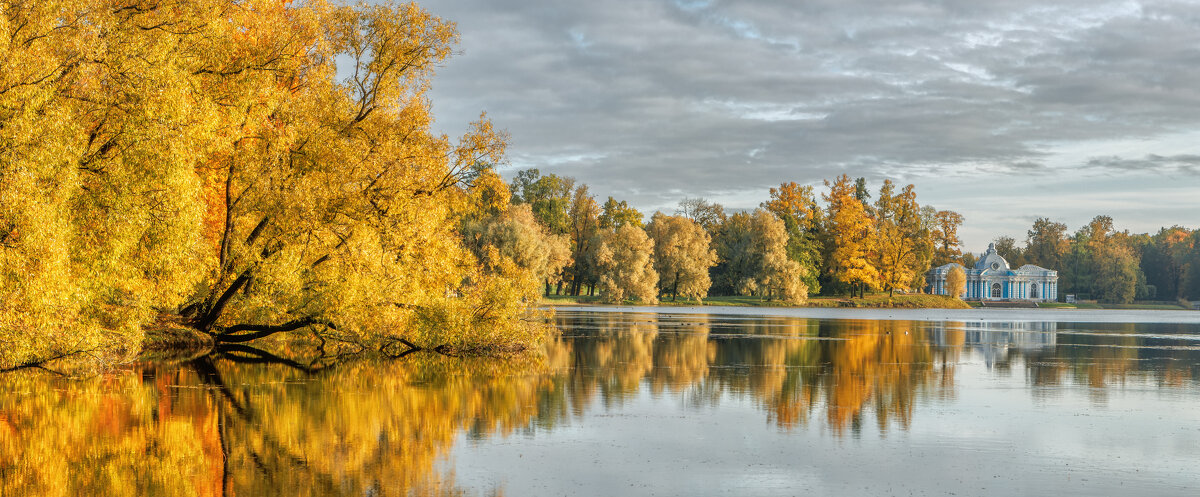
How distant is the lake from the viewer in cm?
1058

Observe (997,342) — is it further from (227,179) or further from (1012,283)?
(1012,283)

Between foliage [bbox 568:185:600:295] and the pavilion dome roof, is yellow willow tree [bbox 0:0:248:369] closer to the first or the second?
foliage [bbox 568:185:600:295]

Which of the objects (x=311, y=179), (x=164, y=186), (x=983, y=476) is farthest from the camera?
(x=311, y=179)

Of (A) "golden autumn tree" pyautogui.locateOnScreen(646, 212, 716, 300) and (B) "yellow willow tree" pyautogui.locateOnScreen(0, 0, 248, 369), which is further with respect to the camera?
(A) "golden autumn tree" pyautogui.locateOnScreen(646, 212, 716, 300)

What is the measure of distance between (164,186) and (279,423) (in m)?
7.73

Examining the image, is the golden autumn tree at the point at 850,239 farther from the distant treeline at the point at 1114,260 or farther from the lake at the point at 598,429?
the lake at the point at 598,429

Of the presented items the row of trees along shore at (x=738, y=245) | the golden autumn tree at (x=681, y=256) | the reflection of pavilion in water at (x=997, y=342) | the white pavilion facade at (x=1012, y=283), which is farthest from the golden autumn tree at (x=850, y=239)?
the reflection of pavilion in water at (x=997, y=342)

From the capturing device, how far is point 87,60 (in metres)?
18.5

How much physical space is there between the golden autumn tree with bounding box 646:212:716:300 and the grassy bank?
6.71 ft

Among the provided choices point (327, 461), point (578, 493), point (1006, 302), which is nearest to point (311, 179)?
point (327, 461)

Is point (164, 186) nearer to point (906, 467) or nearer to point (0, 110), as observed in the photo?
point (0, 110)

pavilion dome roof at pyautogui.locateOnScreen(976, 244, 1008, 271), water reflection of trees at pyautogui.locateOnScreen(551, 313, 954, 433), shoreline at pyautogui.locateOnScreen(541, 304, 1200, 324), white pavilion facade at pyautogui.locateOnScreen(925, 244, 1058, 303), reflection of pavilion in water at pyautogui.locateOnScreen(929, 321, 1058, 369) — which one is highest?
pavilion dome roof at pyautogui.locateOnScreen(976, 244, 1008, 271)

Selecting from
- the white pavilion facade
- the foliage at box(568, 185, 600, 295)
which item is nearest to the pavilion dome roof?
the white pavilion facade

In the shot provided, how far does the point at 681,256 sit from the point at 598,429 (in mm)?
81268
